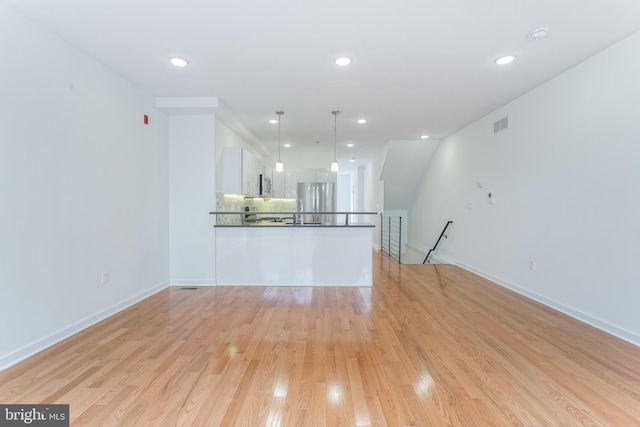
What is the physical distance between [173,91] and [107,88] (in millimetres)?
816

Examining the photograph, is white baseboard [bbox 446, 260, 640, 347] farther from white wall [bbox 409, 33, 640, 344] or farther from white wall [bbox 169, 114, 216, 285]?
white wall [bbox 169, 114, 216, 285]

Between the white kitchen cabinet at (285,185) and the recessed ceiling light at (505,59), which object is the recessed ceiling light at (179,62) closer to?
the recessed ceiling light at (505,59)

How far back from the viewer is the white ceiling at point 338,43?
2.28 metres

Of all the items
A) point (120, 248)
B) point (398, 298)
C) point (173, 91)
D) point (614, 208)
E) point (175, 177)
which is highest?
point (173, 91)

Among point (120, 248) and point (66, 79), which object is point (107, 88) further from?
point (120, 248)

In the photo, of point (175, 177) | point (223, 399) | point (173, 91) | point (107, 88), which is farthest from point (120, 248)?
point (223, 399)

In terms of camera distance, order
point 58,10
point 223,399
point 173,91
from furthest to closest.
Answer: point 173,91
point 58,10
point 223,399

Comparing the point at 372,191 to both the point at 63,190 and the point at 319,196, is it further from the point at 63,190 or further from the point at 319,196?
the point at 63,190

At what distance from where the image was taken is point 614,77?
285 cm

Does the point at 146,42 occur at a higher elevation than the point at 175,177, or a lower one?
higher

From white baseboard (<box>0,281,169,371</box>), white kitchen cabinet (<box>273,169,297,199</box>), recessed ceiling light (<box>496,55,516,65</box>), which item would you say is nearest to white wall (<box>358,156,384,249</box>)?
white kitchen cabinet (<box>273,169,297,199</box>)

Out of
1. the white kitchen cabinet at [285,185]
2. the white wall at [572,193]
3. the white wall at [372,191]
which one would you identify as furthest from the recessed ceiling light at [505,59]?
the white kitchen cabinet at [285,185]

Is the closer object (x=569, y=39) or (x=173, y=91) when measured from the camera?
(x=569, y=39)

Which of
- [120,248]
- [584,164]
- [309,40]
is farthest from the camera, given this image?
[120,248]
